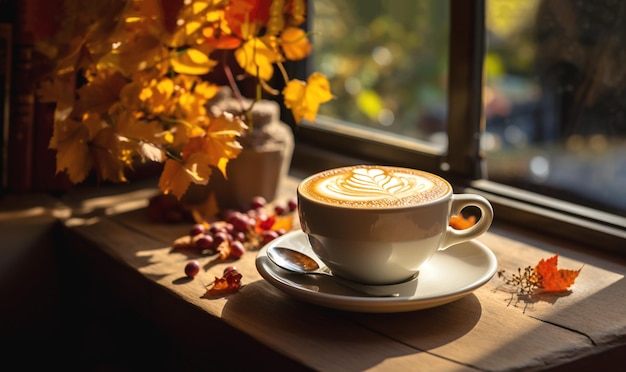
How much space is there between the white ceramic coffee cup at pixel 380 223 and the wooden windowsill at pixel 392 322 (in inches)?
2.3

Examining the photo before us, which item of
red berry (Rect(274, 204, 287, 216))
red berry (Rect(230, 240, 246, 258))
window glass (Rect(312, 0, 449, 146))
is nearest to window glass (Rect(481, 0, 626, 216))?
window glass (Rect(312, 0, 449, 146))

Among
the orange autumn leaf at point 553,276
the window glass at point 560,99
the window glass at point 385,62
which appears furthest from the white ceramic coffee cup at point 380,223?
the window glass at point 385,62

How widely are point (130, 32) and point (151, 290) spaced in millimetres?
343

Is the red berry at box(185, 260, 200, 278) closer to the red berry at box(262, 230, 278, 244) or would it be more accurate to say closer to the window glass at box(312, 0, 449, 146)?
the red berry at box(262, 230, 278, 244)

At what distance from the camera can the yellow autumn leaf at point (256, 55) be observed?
1109 millimetres

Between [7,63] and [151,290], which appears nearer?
[151,290]

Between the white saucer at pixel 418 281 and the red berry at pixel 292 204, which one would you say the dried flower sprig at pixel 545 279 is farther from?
the red berry at pixel 292 204

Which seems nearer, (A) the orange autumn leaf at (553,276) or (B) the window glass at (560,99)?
(A) the orange autumn leaf at (553,276)

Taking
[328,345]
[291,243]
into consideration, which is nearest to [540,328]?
[328,345]

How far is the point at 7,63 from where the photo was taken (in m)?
1.36

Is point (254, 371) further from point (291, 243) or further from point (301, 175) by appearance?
point (301, 175)

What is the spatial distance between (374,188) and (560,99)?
756 mm

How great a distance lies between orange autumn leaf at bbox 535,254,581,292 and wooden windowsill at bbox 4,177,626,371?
0.01 metres

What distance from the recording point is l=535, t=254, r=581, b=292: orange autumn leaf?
0.96 metres
